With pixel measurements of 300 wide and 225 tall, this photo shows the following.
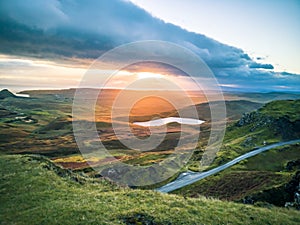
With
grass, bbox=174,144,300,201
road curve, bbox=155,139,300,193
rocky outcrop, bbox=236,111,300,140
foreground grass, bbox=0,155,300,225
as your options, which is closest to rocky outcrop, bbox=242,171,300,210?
grass, bbox=174,144,300,201

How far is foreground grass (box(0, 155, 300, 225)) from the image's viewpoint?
20.7 meters

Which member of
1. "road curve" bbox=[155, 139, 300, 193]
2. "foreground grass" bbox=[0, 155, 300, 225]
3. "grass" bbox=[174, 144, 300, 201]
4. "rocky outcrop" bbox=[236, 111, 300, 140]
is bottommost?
"road curve" bbox=[155, 139, 300, 193]

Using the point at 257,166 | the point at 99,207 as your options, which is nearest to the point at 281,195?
the point at 99,207

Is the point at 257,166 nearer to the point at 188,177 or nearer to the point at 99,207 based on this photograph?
the point at 188,177

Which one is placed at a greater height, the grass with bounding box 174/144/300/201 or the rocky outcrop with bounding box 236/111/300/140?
the rocky outcrop with bounding box 236/111/300/140

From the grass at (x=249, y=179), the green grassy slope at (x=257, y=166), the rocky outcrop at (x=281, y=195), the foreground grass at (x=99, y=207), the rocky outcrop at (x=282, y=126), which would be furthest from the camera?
the rocky outcrop at (x=282, y=126)

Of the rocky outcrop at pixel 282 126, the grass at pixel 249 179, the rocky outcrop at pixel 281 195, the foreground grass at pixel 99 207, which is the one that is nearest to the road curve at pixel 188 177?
the grass at pixel 249 179

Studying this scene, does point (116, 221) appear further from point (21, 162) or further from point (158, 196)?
point (21, 162)

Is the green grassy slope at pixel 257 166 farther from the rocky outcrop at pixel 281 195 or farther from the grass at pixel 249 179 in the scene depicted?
the rocky outcrop at pixel 281 195

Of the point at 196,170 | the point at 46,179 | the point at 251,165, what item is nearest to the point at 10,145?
the point at 196,170

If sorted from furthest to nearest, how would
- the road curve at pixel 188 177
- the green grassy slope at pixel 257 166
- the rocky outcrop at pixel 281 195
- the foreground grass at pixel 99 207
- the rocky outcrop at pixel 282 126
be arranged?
the rocky outcrop at pixel 282 126 < the road curve at pixel 188 177 < the green grassy slope at pixel 257 166 < the rocky outcrop at pixel 281 195 < the foreground grass at pixel 99 207

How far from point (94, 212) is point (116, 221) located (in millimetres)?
2468

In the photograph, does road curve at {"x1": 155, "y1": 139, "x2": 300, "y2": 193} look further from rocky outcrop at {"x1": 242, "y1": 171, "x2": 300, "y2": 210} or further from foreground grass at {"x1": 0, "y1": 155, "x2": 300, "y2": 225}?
foreground grass at {"x1": 0, "y1": 155, "x2": 300, "y2": 225}

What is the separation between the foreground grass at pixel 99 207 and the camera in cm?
2073
